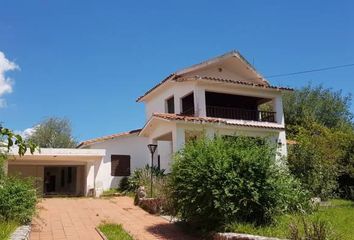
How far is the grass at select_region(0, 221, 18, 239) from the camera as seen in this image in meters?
9.27

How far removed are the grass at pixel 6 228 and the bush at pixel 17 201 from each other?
483mm

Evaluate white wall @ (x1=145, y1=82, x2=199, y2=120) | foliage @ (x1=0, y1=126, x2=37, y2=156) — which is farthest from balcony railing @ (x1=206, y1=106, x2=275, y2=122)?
foliage @ (x1=0, y1=126, x2=37, y2=156)

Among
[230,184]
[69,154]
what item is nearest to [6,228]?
[230,184]

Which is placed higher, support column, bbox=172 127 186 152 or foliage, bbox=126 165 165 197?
support column, bbox=172 127 186 152

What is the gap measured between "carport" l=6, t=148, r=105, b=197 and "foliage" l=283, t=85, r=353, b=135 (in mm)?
19260

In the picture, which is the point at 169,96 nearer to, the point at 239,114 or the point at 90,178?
the point at 239,114

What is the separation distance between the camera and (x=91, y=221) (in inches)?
559

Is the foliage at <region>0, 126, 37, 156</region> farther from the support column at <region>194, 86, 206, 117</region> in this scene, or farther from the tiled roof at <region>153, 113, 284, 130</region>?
the support column at <region>194, 86, 206, 117</region>

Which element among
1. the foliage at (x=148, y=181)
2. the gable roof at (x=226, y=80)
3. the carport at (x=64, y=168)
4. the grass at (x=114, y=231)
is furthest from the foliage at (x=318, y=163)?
the carport at (x=64, y=168)

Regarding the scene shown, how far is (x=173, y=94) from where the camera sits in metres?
24.5

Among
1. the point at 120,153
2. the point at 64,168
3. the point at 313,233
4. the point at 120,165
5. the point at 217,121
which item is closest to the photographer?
the point at 313,233

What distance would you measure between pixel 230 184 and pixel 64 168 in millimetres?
25647

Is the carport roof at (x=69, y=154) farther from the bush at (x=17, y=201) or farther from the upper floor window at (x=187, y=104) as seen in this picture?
the bush at (x=17, y=201)

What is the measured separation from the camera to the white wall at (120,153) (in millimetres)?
25672
